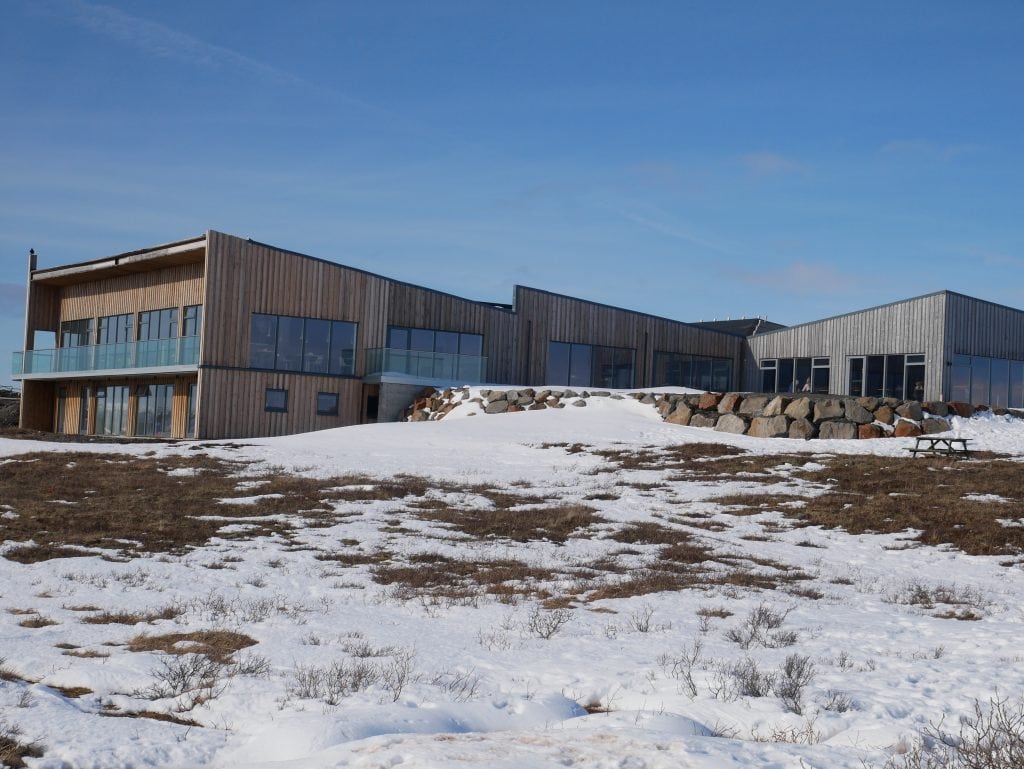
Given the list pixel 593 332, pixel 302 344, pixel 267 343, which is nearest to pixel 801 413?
pixel 593 332

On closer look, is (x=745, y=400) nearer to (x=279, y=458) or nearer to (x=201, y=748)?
(x=279, y=458)

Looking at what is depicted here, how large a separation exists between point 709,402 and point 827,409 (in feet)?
11.9

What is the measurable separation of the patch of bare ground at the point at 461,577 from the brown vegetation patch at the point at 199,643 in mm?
2425

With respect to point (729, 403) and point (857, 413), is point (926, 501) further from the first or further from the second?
point (729, 403)

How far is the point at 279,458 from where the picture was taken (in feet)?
78.9

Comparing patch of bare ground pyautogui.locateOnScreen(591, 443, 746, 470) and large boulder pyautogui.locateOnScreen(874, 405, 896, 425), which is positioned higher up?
large boulder pyautogui.locateOnScreen(874, 405, 896, 425)

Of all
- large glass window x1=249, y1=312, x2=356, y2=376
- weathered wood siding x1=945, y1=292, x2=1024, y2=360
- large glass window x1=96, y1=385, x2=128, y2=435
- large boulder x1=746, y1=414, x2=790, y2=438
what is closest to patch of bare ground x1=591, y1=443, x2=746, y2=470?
large boulder x1=746, y1=414, x2=790, y2=438

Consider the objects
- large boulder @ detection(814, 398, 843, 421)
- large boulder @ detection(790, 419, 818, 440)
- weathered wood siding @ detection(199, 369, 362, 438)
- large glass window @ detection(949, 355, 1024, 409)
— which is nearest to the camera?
large boulder @ detection(790, 419, 818, 440)

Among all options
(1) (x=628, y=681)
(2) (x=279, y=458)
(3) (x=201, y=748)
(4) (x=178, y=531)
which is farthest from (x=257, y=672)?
(2) (x=279, y=458)

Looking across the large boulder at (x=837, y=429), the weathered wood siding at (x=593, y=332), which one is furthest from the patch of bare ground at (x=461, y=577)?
the weathered wood siding at (x=593, y=332)

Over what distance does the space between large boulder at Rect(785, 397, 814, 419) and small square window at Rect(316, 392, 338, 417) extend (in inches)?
632

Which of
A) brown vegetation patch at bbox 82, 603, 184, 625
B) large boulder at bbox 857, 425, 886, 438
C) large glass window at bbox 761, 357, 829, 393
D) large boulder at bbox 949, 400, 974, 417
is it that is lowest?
brown vegetation patch at bbox 82, 603, 184, 625

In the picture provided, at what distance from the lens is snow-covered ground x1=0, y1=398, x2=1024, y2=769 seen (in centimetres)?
491

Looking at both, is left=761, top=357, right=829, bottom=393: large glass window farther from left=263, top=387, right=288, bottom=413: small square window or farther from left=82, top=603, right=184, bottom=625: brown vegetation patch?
left=82, top=603, right=184, bottom=625: brown vegetation patch
